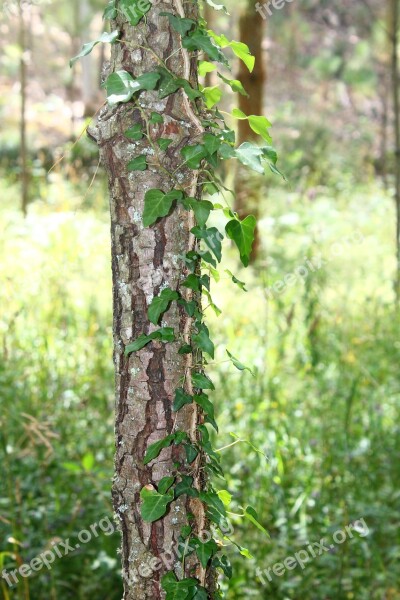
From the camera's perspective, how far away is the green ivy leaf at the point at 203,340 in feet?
4.50

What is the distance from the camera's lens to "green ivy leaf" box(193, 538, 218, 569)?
4.65 ft

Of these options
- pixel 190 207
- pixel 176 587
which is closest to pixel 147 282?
pixel 190 207

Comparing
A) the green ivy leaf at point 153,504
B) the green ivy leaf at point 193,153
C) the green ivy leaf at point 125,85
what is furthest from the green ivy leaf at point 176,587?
the green ivy leaf at point 125,85

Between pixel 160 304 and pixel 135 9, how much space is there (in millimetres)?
513

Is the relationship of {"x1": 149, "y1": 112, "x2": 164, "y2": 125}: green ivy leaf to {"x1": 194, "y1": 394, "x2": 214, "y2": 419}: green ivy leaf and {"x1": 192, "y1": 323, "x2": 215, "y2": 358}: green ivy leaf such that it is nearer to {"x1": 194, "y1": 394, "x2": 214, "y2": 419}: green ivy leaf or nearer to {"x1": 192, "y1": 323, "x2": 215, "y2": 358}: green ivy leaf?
{"x1": 192, "y1": 323, "x2": 215, "y2": 358}: green ivy leaf

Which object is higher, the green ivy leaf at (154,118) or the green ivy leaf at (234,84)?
the green ivy leaf at (234,84)

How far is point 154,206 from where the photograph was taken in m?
1.31

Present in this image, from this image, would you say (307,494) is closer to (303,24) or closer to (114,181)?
(114,181)

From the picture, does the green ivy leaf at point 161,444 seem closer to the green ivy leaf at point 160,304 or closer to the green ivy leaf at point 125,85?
the green ivy leaf at point 160,304

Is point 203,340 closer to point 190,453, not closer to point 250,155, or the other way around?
point 190,453

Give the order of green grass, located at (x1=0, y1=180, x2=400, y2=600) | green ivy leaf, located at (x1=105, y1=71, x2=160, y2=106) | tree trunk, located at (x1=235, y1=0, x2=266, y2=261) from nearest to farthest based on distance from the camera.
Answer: green ivy leaf, located at (x1=105, y1=71, x2=160, y2=106)
green grass, located at (x1=0, y1=180, x2=400, y2=600)
tree trunk, located at (x1=235, y1=0, x2=266, y2=261)

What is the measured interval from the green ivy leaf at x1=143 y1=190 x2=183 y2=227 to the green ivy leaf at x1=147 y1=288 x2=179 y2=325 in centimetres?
13

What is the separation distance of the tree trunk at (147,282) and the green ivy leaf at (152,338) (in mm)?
23

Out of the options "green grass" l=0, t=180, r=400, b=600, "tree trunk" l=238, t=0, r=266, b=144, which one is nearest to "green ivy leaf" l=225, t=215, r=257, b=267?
"green grass" l=0, t=180, r=400, b=600
